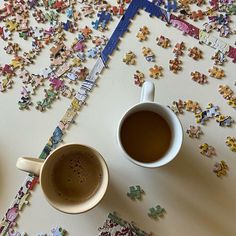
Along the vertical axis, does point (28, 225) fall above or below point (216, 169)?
below

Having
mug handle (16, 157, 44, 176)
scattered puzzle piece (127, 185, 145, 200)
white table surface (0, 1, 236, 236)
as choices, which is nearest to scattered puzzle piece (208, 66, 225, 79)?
white table surface (0, 1, 236, 236)

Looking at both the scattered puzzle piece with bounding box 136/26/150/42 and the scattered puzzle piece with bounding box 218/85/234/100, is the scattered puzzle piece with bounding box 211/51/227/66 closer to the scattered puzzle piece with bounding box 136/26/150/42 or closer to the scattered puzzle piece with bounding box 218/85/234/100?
the scattered puzzle piece with bounding box 218/85/234/100

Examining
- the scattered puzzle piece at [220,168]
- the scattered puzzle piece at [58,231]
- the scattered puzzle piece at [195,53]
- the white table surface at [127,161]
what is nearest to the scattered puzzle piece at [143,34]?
the white table surface at [127,161]

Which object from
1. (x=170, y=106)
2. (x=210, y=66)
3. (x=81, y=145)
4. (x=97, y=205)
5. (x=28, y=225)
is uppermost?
(x=210, y=66)

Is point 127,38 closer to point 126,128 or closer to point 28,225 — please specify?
point 126,128

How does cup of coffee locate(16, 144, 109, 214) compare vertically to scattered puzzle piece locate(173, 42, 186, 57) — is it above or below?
below

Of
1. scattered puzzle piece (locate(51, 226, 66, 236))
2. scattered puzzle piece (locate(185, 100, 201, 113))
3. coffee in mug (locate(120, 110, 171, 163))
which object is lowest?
scattered puzzle piece (locate(51, 226, 66, 236))

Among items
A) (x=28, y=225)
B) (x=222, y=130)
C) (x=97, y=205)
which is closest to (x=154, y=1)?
(x=222, y=130)
